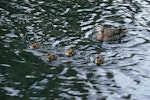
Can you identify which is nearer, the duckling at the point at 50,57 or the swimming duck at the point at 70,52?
the duckling at the point at 50,57

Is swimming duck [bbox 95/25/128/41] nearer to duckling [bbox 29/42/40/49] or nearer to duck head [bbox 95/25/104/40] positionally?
duck head [bbox 95/25/104/40]

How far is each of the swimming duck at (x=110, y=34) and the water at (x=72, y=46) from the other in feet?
0.59

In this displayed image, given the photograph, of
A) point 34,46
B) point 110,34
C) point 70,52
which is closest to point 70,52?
point 70,52

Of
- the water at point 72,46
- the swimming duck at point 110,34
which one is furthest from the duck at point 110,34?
the water at point 72,46

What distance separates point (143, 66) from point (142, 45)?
145 cm

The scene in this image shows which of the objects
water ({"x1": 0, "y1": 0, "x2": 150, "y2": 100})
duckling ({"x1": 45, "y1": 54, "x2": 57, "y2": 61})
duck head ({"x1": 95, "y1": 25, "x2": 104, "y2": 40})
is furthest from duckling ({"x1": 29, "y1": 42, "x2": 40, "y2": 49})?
duck head ({"x1": 95, "y1": 25, "x2": 104, "y2": 40})

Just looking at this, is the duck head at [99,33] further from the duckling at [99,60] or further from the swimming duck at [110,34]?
the duckling at [99,60]

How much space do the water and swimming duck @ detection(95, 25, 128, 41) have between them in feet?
0.59

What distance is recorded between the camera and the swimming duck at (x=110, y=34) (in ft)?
46.1

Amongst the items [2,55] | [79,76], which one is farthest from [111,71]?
[2,55]

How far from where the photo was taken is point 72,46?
13.3 meters

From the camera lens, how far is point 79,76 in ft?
37.8

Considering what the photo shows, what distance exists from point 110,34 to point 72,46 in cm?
155

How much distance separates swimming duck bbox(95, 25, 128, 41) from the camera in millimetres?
14062
